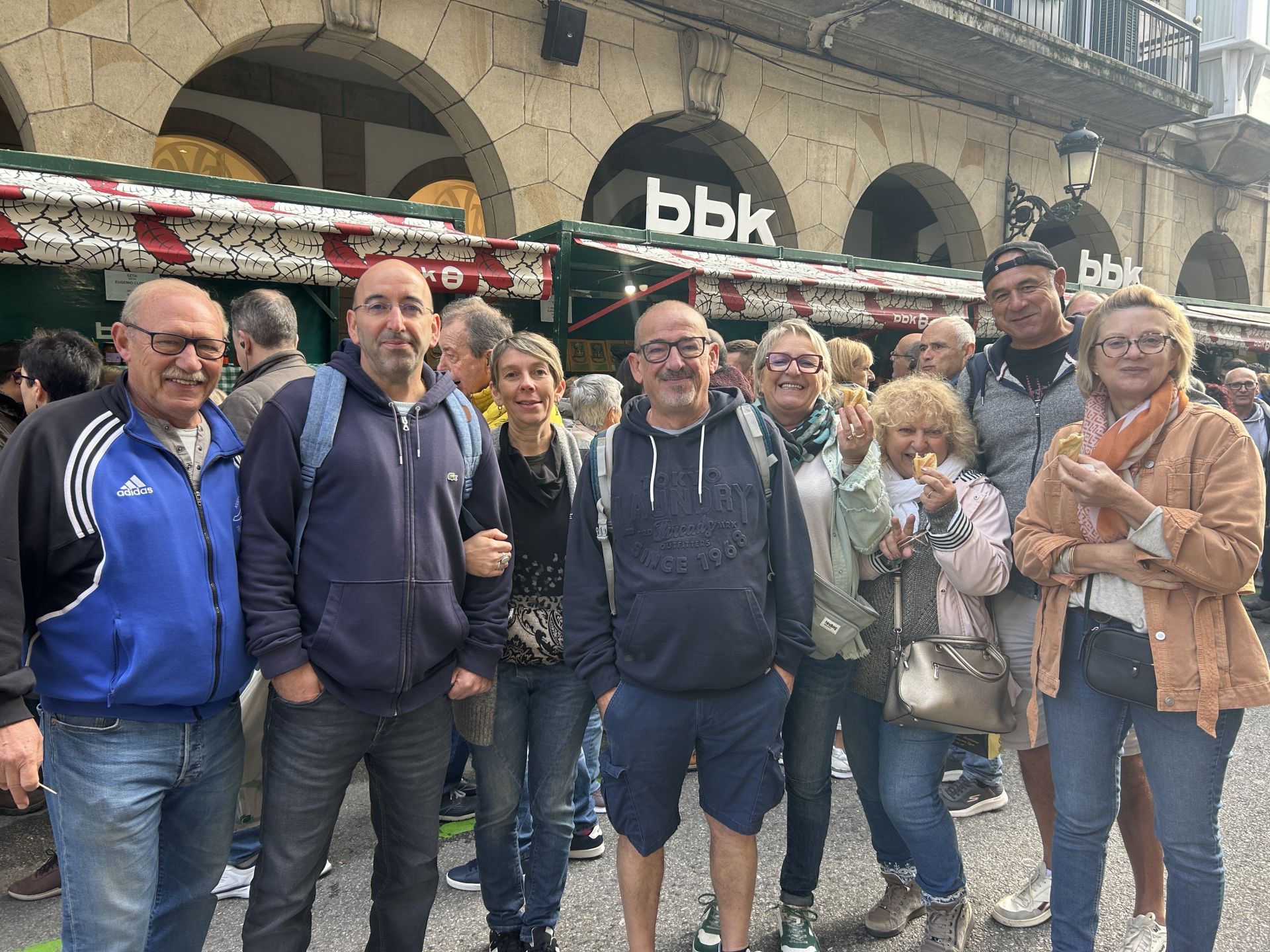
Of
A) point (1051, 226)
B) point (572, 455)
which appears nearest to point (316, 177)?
point (572, 455)

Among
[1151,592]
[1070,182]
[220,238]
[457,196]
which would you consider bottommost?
[1151,592]

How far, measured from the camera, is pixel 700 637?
241cm

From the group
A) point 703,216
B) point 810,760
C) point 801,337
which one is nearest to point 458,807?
point 810,760

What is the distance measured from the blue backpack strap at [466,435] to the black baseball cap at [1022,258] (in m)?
1.91

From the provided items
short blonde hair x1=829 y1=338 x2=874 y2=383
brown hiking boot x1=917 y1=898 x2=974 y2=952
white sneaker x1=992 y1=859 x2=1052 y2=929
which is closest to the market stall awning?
short blonde hair x1=829 y1=338 x2=874 y2=383

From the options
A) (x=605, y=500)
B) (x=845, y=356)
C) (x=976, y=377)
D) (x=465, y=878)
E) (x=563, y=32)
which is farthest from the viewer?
(x=563, y=32)

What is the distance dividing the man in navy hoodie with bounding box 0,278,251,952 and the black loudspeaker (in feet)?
24.1

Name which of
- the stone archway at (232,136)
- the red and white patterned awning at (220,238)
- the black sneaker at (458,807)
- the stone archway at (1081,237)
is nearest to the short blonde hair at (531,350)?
the black sneaker at (458,807)

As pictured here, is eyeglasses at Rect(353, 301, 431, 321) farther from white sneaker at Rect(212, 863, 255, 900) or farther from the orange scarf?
white sneaker at Rect(212, 863, 255, 900)

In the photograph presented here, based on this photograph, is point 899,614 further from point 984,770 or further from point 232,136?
point 232,136

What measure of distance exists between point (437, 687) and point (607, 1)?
335 inches

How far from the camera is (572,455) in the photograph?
2928mm

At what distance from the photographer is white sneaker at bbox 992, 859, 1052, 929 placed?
9.82 ft

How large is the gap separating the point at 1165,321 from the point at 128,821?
9.74 ft
